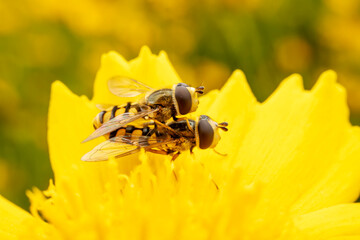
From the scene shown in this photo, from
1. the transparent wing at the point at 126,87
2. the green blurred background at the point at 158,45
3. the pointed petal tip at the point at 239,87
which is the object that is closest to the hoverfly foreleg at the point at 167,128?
the transparent wing at the point at 126,87

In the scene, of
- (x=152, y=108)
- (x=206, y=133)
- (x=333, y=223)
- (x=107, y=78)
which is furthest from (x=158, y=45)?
(x=333, y=223)

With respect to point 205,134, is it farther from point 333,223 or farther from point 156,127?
point 333,223

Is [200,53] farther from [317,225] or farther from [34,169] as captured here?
[317,225]

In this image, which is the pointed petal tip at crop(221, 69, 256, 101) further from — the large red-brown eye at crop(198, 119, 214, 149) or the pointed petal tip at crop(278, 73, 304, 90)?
the large red-brown eye at crop(198, 119, 214, 149)

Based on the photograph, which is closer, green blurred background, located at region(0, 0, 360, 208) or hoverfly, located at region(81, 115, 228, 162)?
hoverfly, located at region(81, 115, 228, 162)

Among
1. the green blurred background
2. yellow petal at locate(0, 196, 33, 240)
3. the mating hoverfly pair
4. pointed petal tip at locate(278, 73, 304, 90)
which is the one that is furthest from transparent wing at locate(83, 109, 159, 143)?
the green blurred background

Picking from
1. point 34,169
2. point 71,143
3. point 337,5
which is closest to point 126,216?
point 71,143
